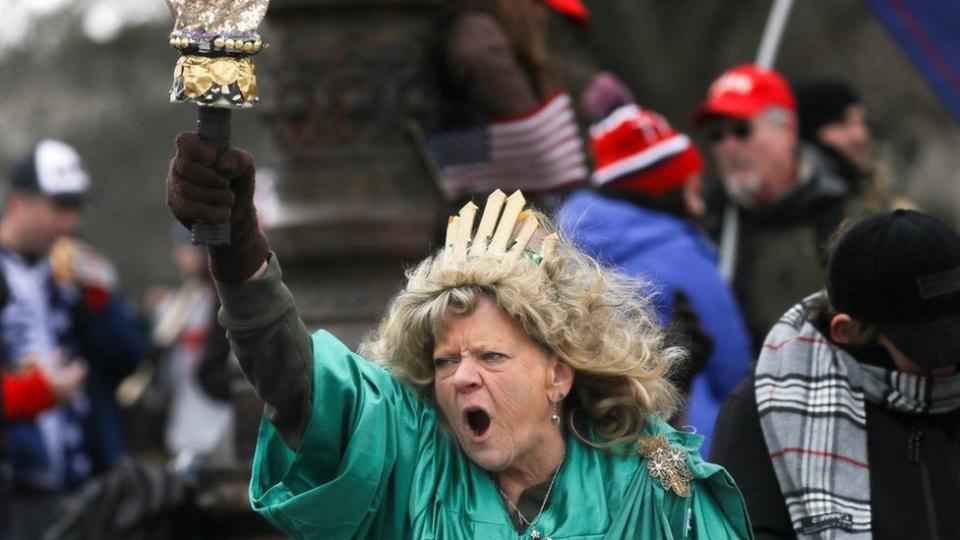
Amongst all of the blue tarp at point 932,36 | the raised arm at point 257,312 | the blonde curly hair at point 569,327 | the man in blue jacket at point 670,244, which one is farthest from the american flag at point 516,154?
the raised arm at point 257,312

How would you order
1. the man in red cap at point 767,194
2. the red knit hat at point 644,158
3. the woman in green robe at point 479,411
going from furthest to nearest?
the man in red cap at point 767,194, the red knit hat at point 644,158, the woman in green robe at point 479,411

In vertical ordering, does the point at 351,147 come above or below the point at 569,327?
below

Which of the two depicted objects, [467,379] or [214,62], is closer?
[214,62]

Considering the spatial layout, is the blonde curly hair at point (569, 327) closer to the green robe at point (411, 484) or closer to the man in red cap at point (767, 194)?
the green robe at point (411, 484)

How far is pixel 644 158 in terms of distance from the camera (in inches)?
268

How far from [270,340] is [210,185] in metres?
0.38

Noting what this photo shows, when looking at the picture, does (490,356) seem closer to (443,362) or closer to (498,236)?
(443,362)

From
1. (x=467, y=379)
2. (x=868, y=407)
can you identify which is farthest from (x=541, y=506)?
(x=868, y=407)

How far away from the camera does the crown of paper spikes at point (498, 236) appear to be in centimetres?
408

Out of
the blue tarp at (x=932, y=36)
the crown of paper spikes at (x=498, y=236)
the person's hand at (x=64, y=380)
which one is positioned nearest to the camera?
the crown of paper spikes at (x=498, y=236)

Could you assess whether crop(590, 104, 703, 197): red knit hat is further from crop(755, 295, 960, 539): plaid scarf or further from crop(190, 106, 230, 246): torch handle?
crop(190, 106, 230, 246): torch handle

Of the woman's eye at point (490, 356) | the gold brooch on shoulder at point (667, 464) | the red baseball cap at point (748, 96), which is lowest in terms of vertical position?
the gold brooch on shoulder at point (667, 464)

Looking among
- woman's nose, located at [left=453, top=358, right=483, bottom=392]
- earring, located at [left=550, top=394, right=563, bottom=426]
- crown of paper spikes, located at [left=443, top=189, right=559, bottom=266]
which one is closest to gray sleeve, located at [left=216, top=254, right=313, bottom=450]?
woman's nose, located at [left=453, top=358, right=483, bottom=392]

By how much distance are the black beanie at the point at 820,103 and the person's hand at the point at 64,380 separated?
126 inches
